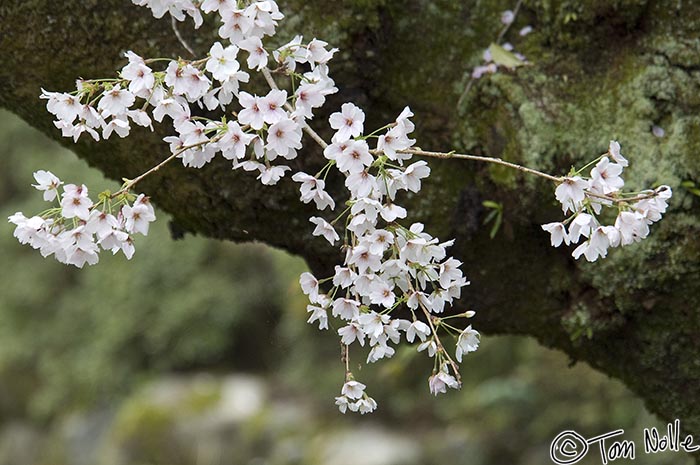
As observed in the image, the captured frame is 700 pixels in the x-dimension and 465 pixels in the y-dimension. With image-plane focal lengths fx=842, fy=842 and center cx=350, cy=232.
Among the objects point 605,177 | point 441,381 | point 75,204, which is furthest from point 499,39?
point 75,204

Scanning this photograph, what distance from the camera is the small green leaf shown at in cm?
204

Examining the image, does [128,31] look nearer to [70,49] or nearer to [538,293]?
[70,49]

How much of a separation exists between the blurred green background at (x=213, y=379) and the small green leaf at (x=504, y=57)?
113 inches

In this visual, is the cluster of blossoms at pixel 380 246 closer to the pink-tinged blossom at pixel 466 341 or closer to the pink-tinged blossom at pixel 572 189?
the pink-tinged blossom at pixel 466 341

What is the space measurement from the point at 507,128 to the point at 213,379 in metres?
4.82

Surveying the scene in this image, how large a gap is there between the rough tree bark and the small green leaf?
25 mm

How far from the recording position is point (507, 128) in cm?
202

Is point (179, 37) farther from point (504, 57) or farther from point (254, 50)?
point (504, 57)

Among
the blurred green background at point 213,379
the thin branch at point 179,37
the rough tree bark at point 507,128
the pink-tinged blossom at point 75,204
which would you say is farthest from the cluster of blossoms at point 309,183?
the blurred green background at point 213,379

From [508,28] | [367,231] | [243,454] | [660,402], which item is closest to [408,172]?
[367,231]

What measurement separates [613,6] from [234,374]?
5.03 meters

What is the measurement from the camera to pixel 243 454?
18.7ft

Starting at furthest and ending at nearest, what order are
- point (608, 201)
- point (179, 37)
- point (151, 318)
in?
point (151, 318) < point (179, 37) < point (608, 201)

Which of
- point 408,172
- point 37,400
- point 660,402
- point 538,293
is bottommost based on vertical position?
Result: point 37,400
